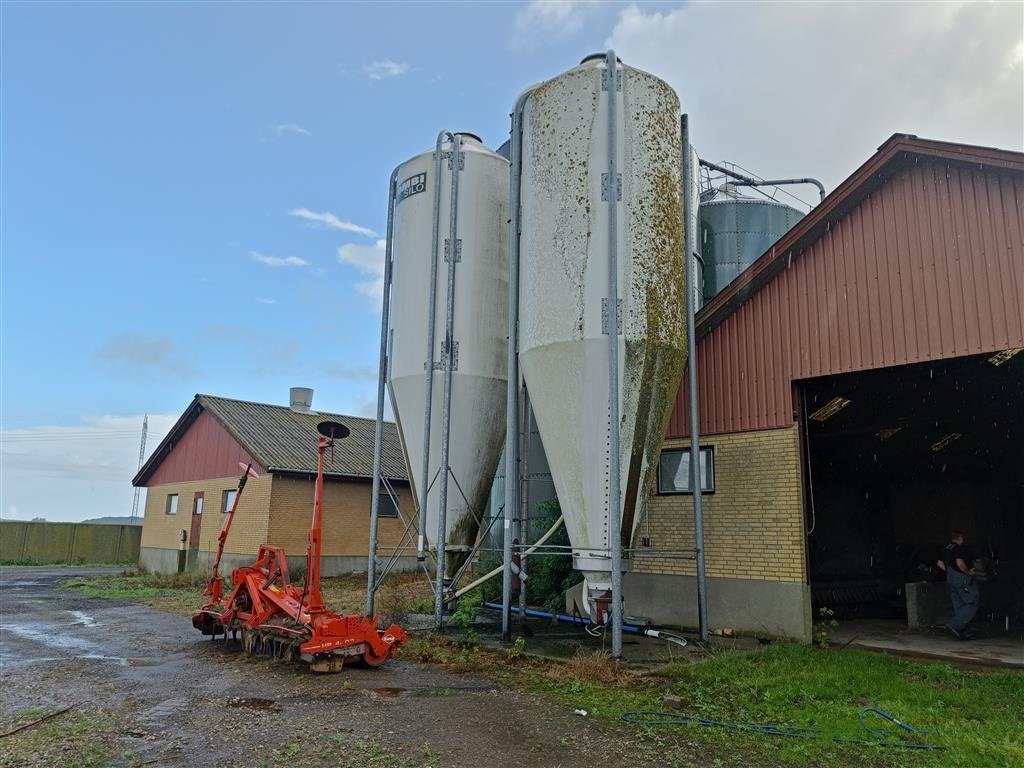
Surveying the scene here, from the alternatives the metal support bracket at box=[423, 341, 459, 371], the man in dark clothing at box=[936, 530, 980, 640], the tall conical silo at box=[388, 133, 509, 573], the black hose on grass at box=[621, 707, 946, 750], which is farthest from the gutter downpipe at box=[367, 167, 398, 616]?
the man in dark clothing at box=[936, 530, 980, 640]

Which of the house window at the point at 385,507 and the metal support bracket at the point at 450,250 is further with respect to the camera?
the house window at the point at 385,507

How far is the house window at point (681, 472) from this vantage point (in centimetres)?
1168

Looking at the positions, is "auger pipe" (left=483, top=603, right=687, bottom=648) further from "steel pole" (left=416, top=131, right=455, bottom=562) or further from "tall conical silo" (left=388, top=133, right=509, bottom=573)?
"steel pole" (left=416, top=131, right=455, bottom=562)

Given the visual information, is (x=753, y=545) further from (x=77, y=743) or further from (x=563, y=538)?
(x=77, y=743)

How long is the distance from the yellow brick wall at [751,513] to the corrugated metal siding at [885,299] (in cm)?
36

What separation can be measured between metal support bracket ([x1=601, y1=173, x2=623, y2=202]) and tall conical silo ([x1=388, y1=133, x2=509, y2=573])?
2.76 meters

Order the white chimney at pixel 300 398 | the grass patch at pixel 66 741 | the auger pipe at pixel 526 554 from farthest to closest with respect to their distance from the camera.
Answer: the white chimney at pixel 300 398, the auger pipe at pixel 526 554, the grass patch at pixel 66 741

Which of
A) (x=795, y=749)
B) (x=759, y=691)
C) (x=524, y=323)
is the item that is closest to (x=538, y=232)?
(x=524, y=323)

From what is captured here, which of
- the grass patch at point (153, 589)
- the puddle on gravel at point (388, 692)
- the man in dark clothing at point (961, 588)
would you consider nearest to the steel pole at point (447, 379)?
the puddle on gravel at point (388, 692)

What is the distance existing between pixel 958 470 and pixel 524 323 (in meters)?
13.6

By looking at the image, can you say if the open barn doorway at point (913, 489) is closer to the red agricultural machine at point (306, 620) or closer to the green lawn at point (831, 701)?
the green lawn at point (831, 701)

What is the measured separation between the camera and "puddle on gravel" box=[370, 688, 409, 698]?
303 inches

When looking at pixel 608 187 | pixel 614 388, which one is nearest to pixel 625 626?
pixel 614 388

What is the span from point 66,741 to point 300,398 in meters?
24.9
